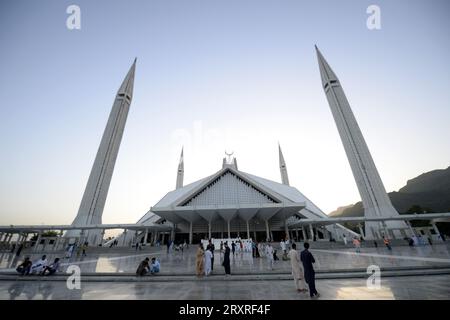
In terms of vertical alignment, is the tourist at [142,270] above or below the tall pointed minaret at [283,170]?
below

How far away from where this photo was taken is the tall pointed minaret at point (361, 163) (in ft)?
111

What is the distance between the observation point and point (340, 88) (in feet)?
146

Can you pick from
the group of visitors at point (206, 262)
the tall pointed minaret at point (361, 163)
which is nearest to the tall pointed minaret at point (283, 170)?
the tall pointed minaret at point (361, 163)

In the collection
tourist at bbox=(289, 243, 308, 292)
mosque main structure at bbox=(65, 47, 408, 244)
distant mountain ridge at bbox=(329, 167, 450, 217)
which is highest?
distant mountain ridge at bbox=(329, 167, 450, 217)

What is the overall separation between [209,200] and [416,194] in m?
105

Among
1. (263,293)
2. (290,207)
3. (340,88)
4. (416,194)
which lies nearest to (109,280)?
(263,293)

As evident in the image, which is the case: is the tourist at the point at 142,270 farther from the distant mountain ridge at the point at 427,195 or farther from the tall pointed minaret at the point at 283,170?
the distant mountain ridge at the point at 427,195

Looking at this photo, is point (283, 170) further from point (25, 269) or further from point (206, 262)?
point (25, 269)

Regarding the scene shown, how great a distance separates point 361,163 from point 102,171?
150 ft

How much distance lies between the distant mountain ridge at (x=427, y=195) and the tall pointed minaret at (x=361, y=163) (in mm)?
59752

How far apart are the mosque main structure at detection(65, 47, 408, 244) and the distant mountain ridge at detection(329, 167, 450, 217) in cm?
6053

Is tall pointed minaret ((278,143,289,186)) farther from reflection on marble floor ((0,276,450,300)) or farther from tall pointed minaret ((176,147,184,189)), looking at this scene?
reflection on marble floor ((0,276,450,300))

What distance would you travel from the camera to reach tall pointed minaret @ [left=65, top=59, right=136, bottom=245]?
35.9 metres

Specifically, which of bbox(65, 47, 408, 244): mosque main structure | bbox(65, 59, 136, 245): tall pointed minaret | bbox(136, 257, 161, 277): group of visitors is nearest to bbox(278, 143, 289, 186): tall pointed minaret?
bbox(65, 47, 408, 244): mosque main structure
